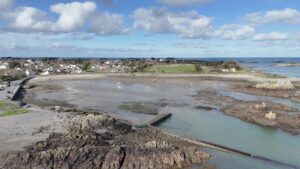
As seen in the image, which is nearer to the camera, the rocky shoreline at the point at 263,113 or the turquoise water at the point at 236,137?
the turquoise water at the point at 236,137

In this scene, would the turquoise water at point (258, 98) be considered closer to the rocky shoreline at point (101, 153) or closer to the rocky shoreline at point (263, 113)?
the rocky shoreline at point (263, 113)

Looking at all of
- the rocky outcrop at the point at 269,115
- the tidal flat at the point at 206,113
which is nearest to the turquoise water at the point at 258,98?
the tidal flat at the point at 206,113

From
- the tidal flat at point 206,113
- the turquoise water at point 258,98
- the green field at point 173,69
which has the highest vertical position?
the green field at point 173,69

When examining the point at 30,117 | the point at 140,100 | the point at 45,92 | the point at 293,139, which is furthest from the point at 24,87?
the point at 293,139

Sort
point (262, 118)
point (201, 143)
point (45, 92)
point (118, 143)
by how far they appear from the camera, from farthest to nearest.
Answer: point (45, 92), point (262, 118), point (201, 143), point (118, 143)

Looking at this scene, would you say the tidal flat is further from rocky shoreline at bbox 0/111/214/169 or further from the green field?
the green field

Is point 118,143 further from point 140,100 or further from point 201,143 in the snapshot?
point 140,100

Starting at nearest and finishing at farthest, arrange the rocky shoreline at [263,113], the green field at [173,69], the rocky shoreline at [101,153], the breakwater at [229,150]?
the rocky shoreline at [101,153] → the breakwater at [229,150] → the rocky shoreline at [263,113] → the green field at [173,69]

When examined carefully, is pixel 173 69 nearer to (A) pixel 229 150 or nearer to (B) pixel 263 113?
(B) pixel 263 113
